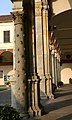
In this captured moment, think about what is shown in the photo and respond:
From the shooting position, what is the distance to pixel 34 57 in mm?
10719

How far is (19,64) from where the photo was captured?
9125 millimetres

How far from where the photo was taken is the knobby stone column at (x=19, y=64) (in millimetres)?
9039

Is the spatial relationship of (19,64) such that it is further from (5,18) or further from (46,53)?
(5,18)

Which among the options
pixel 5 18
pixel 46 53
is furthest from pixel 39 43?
pixel 5 18

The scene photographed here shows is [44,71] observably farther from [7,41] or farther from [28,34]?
[7,41]

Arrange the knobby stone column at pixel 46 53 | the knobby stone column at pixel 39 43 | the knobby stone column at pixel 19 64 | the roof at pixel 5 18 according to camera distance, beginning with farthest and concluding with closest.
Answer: the roof at pixel 5 18
the knobby stone column at pixel 46 53
the knobby stone column at pixel 39 43
the knobby stone column at pixel 19 64

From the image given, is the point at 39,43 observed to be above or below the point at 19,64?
below

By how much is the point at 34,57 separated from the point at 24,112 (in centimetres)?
235

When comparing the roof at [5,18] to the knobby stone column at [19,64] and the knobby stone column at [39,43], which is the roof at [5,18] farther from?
the knobby stone column at [19,64]

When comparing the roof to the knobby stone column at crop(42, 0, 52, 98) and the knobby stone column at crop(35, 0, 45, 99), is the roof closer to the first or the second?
the knobby stone column at crop(42, 0, 52, 98)

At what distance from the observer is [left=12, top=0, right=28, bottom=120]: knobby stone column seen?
29.7ft

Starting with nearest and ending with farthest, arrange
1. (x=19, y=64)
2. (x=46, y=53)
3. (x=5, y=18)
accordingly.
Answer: (x=19, y=64)
(x=46, y=53)
(x=5, y=18)

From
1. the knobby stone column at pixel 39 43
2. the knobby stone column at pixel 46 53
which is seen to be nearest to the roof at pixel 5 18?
the knobby stone column at pixel 46 53

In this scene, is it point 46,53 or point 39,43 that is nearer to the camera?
point 39,43
